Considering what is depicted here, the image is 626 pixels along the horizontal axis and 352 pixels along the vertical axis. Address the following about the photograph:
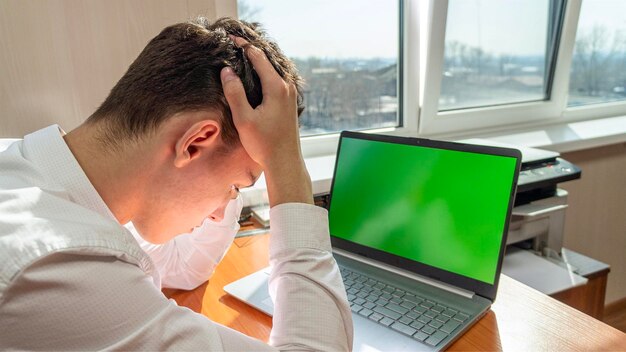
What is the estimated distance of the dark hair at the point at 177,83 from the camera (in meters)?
0.73

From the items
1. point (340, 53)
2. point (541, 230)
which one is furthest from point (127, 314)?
point (340, 53)

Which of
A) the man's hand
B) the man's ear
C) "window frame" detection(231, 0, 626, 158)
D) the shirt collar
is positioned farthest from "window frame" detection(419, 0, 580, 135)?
the shirt collar

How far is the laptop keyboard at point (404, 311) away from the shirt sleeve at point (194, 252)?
294 millimetres

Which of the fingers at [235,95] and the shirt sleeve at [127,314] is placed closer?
the shirt sleeve at [127,314]

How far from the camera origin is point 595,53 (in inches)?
98.9

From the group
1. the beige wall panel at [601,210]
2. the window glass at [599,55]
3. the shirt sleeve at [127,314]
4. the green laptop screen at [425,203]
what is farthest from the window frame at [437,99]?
the shirt sleeve at [127,314]

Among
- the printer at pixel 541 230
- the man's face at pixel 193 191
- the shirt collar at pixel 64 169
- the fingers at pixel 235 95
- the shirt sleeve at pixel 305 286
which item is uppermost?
the fingers at pixel 235 95

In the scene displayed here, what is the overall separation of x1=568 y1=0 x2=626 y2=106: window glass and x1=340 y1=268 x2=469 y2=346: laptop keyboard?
197 cm

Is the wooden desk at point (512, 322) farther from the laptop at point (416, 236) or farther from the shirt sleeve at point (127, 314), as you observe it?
the shirt sleeve at point (127, 314)

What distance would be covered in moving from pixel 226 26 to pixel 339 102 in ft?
3.74

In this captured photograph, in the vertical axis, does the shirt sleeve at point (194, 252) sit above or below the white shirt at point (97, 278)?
below

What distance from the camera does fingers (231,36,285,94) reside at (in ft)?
2.59

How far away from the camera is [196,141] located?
2.40 feet

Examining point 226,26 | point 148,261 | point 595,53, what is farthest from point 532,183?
point 595,53
